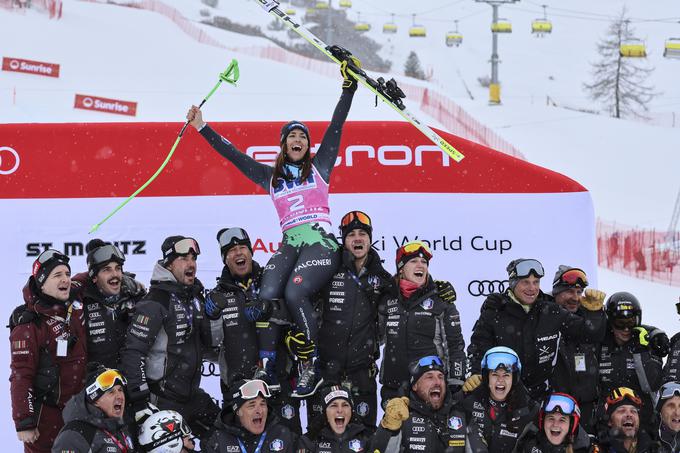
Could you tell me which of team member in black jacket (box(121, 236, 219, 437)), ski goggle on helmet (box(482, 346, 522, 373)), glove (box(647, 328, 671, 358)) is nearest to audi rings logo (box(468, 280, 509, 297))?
glove (box(647, 328, 671, 358))

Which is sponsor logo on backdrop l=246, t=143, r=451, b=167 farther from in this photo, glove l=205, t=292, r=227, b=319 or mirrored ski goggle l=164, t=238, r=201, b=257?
glove l=205, t=292, r=227, b=319

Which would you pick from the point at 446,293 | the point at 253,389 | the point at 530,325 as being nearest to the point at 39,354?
the point at 253,389

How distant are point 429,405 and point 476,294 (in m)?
2.80

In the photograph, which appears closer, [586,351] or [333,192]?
[586,351]

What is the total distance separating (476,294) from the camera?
356 inches

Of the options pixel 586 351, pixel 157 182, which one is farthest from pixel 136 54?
pixel 586 351

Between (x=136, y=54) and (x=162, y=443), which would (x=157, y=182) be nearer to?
(x=162, y=443)

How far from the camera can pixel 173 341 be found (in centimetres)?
682

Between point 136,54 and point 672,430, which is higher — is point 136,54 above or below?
above

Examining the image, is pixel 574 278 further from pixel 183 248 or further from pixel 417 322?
pixel 183 248

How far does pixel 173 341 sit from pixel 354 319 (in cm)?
132

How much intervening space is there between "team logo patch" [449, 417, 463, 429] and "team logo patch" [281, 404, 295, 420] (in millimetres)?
1270

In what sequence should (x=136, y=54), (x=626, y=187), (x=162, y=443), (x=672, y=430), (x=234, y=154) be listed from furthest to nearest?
(x=136, y=54)
(x=626, y=187)
(x=234, y=154)
(x=672, y=430)
(x=162, y=443)

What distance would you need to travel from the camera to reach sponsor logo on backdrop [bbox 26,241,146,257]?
8938mm
